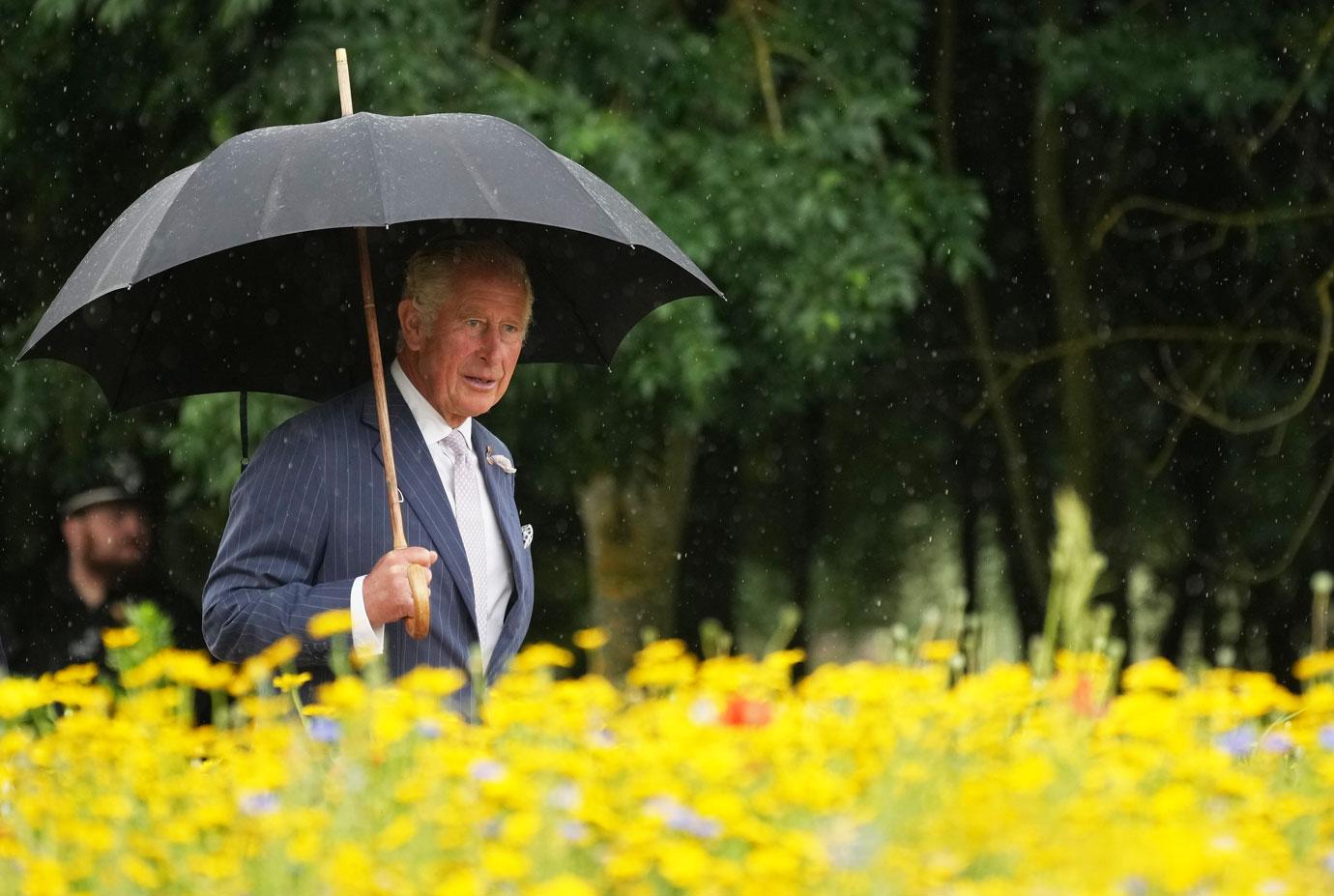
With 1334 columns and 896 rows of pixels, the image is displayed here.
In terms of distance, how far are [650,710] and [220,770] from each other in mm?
650

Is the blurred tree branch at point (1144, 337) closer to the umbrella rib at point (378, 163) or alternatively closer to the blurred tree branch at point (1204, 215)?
the blurred tree branch at point (1204, 215)

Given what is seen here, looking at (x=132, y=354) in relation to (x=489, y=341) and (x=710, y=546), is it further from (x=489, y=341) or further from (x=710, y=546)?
(x=710, y=546)

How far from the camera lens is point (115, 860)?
7.90ft

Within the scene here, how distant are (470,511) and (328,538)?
1.03 feet

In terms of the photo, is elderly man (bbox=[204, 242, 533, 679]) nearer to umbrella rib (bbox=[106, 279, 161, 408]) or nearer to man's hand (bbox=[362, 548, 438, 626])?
man's hand (bbox=[362, 548, 438, 626])

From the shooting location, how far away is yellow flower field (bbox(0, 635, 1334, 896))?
2221 mm

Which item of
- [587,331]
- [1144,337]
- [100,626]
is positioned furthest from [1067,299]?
[587,331]

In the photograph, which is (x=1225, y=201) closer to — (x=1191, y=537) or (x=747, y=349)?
(x=1191, y=537)

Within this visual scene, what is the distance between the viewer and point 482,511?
13.1ft

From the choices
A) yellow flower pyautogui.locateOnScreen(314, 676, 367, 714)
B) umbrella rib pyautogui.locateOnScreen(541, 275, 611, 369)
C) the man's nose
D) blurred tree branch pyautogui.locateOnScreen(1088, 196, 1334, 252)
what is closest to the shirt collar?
the man's nose

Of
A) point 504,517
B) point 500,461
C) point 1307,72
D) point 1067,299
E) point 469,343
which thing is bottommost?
point 504,517

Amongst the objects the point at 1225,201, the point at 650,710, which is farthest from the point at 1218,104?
the point at 650,710

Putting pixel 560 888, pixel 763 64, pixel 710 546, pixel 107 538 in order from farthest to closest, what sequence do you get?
pixel 710 546 → pixel 763 64 → pixel 107 538 → pixel 560 888

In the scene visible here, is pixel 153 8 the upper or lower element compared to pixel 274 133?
upper
